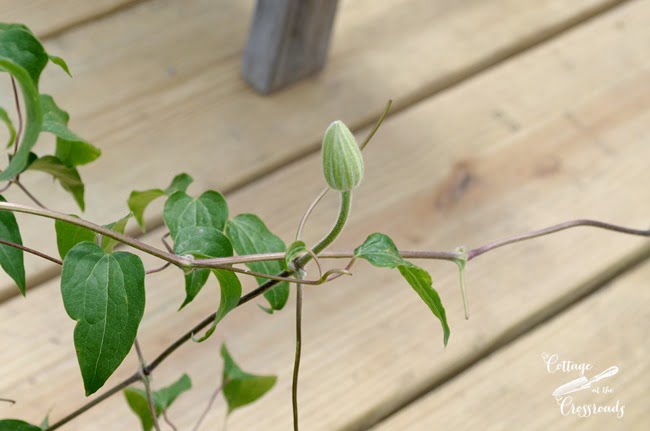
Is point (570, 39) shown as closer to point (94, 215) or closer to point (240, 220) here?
point (94, 215)

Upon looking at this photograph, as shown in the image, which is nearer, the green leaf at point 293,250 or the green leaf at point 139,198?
the green leaf at point 293,250

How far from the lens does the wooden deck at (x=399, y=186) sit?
699mm

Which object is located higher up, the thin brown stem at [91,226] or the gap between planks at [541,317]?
the thin brown stem at [91,226]

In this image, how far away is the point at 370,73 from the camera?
36.9 inches

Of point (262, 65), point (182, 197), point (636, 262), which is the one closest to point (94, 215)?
point (262, 65)

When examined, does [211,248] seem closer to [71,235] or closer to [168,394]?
[71,235]

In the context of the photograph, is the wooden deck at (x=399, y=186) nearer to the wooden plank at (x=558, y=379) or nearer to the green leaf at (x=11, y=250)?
the wooden plank at (x=558, y=379)

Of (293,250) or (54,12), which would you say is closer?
(293,250)

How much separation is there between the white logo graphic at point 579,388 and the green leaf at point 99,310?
0.44 metres

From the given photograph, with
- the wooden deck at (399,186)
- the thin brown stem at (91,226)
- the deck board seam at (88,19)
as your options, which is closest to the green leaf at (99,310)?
the thin brown stem at (91,226)

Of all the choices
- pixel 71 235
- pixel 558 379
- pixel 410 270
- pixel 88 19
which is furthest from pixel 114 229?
pixel 88 19

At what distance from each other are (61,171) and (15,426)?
0.13 m

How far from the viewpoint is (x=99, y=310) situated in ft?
1.17

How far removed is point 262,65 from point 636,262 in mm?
389
